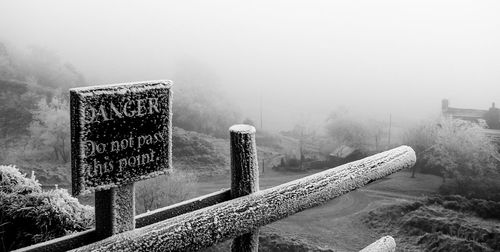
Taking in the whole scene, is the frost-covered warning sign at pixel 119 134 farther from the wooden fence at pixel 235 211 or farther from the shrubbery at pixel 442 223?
the shrubbery at pixel 442 223

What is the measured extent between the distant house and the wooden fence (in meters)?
19.7

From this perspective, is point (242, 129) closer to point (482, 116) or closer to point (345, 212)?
point (345, 212)

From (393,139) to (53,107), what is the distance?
46.6 ft

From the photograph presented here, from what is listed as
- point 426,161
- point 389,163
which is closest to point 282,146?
point 426,161

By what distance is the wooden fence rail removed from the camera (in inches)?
54.1

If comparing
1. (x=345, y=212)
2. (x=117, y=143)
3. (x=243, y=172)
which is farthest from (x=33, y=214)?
(x=345, y=212)

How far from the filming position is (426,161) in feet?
67.0

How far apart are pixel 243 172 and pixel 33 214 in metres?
1.92

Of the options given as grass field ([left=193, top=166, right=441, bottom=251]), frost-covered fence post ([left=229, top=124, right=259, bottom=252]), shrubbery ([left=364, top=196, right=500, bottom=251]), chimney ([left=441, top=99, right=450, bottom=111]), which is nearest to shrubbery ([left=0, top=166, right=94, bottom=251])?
frost-covered fence post ([left=229, top=124, right=259, bottom=252])

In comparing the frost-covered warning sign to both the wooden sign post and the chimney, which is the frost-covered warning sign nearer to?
the wooden sign post

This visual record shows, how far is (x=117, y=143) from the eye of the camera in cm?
132

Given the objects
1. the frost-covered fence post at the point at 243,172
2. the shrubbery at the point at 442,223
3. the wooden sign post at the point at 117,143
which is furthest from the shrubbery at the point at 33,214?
the shrubbery at the point at 442,223

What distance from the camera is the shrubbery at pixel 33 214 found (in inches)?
120

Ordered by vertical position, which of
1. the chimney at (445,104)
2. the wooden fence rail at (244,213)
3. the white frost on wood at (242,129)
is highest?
the white frost on wood at (242,129)
